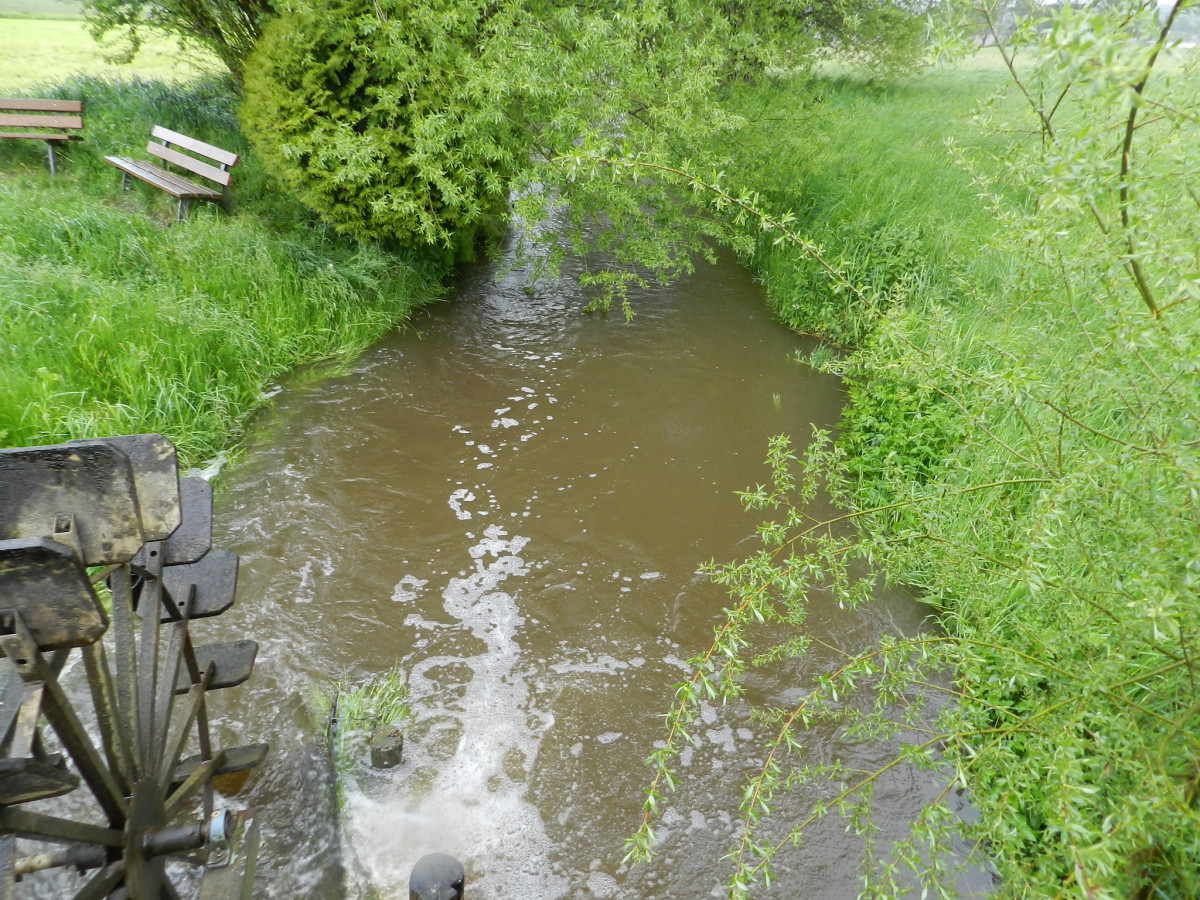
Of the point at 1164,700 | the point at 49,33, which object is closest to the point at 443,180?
the point at 1164,700

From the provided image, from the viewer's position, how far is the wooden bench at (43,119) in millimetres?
8352

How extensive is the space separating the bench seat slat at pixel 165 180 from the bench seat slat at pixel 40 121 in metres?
0.58

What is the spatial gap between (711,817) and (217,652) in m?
2.77

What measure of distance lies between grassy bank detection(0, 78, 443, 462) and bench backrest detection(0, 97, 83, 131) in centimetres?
39

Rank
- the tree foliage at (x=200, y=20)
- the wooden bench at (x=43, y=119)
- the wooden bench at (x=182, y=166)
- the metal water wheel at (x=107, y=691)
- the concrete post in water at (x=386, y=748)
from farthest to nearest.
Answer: the tree foliage at (x=200, y=20)
the wooden bench at (x=43, y=119)
the wooden bench at (x=182, y=166)
the concrete post in water at (x=386, y=748)
the metal water wheel at (x=107, y=691)

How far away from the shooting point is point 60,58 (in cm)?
1284

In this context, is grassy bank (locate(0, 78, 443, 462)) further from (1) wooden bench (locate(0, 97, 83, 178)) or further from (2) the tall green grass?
(2) the tall green grass

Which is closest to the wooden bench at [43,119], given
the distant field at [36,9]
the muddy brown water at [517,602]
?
the muddy brown water at [517,602]

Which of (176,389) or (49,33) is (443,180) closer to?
(176,389)

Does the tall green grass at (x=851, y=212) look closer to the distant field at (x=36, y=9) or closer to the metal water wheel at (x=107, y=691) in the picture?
the metal water wheel at (x=107, y=691)

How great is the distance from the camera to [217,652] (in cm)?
379

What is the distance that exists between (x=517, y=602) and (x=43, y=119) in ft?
28.8

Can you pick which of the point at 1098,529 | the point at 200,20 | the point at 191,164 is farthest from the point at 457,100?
the point at 1098,529

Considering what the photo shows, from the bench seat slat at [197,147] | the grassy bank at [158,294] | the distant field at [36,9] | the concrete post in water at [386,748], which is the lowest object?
the concrete post in water at [386,748]
